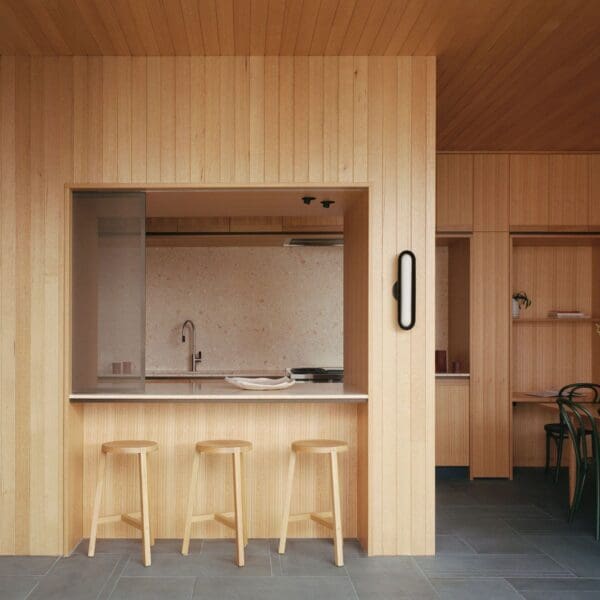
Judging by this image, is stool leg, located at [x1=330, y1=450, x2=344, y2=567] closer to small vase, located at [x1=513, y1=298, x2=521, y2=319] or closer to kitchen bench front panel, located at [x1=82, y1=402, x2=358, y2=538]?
kitchen bench front panel, located at [x1=82, y1=402, x2=358, y2=538]

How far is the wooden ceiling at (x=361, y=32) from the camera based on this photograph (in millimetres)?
3611

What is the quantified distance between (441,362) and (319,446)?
2806mm

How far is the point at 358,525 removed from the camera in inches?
180

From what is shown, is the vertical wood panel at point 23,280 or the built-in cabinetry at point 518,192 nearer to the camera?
the vertical wood panel at point 23,280

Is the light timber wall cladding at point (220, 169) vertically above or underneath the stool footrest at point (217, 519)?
above

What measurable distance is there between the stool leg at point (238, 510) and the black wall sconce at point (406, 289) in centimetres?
129

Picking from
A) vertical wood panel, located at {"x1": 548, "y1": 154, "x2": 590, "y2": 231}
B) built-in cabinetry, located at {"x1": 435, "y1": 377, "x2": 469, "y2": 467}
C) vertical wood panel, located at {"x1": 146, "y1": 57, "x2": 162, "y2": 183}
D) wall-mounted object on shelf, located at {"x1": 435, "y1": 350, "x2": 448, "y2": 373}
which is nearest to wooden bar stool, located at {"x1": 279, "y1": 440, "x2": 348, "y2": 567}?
vertical wood panel, located at {"x1": 146, "y1": 57, "x2": 162, "y2": 183}

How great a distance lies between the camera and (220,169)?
14.1ft

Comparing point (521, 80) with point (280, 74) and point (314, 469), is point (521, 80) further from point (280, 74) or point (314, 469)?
point (314, 469)

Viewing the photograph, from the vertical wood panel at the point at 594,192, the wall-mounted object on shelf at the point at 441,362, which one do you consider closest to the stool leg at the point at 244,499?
the wall-mounted object on shelf at the point at 441,362

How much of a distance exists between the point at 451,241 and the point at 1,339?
4317mm

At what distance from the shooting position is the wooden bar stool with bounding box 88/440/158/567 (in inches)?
161

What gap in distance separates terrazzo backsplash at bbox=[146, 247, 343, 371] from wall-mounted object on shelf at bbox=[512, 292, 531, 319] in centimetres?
181

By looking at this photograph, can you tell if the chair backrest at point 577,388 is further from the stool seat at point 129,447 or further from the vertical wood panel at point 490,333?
the stool seat at point 129,447
